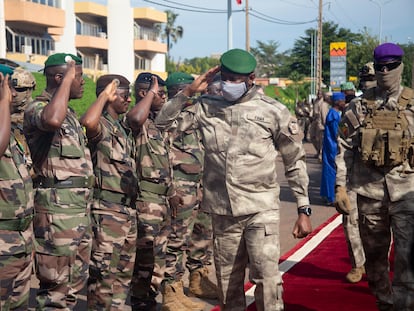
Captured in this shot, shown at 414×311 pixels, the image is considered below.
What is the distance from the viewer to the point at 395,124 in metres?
5.07

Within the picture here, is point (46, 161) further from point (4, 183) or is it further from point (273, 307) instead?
point (273, 307)

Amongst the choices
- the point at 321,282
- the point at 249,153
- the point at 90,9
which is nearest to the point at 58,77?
the point at 249,153

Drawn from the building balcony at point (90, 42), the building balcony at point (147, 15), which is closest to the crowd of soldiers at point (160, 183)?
the building balcony at point (90, 42)

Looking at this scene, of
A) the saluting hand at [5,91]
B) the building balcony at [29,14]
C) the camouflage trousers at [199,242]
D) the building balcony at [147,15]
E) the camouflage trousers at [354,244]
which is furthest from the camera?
the building balcony at [147,15]

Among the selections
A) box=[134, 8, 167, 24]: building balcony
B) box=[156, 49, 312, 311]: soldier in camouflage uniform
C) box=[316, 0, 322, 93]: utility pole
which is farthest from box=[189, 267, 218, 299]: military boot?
box=[134, 8, 167, 24]: building balcony

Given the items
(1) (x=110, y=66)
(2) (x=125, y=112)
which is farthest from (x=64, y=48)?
(2) (x=125, y=112)

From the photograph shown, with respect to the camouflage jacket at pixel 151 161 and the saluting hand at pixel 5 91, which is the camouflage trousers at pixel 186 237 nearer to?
the camouflage jacket at pixel 151 161

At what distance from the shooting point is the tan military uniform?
444cm

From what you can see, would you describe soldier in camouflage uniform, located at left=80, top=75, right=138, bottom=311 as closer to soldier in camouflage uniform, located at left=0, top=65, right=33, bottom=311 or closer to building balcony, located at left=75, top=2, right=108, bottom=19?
soldier in camouflage uniform, located at left=0, top=65, right=33, bottom=311

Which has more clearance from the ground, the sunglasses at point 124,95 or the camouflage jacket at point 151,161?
the sunglasses at point 124,95

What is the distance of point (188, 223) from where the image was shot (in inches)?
236

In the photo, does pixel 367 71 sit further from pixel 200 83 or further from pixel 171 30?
pixel 171 30

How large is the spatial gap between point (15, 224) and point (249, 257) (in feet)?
5.33

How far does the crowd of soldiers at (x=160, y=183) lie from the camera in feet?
14.0
